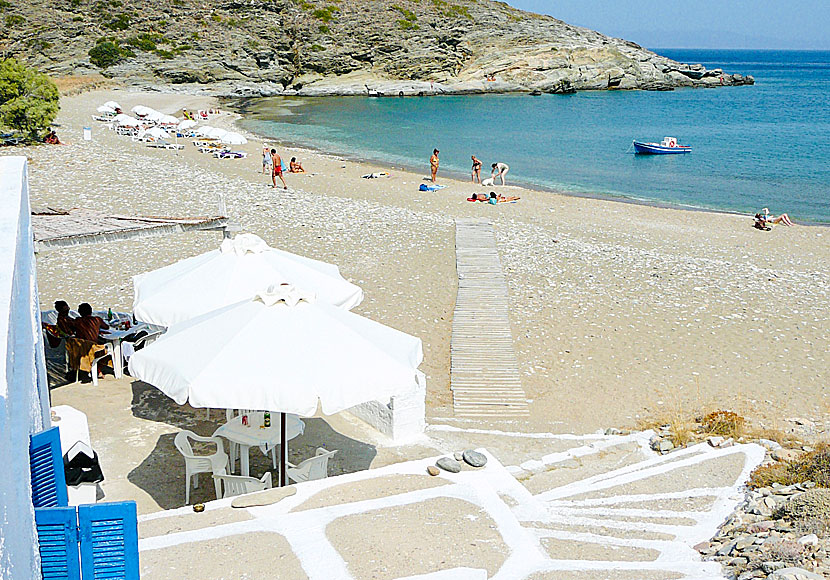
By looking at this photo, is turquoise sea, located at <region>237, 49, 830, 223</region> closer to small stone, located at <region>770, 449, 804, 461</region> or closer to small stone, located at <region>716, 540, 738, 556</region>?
small stone, located at <region>770, 449, 804, 461</region>

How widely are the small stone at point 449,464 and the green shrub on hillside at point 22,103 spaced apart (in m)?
26.3

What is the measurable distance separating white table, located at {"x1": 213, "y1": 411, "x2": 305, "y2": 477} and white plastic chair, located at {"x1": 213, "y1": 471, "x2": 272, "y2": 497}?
1.01 feet

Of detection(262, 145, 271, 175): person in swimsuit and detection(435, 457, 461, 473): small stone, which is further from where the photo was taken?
detection(262, 145, 271, 175): person in swimsuit

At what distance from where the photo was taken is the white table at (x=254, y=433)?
7273 mm

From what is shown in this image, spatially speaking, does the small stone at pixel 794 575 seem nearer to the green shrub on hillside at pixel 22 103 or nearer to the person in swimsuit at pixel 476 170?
the person in swimsuit at pixel 476 170

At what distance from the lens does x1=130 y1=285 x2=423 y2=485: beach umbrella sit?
19.6 feet

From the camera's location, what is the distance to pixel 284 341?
6.30m

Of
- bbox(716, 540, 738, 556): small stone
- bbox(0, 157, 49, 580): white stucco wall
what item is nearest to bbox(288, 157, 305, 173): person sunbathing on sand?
bbox(0, 157, 49, 580): white stucco wall

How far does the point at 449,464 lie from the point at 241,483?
1.83 metres

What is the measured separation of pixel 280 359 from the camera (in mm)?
6168

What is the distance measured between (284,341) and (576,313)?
817 centimetres

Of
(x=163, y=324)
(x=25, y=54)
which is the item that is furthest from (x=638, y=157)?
→ (x=25, y=54)

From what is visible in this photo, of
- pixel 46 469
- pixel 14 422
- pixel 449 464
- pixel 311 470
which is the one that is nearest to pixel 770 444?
pixel 449 464

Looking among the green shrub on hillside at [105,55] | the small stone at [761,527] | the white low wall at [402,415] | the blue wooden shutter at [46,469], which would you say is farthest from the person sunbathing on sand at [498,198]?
the green shrub on hillside at [105,55]
